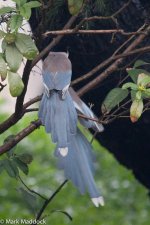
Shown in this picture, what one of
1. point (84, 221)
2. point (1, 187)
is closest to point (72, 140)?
point (84, 221)

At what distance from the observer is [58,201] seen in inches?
188

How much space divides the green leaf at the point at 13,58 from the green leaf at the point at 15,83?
2 cm

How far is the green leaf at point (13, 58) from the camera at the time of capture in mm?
2281

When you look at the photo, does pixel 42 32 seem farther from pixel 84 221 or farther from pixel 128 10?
pixel 84 221

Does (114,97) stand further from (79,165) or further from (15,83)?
(15,83)

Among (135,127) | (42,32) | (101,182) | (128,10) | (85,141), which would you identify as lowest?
(101,182)

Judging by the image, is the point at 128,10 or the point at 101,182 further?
the point at 101,182

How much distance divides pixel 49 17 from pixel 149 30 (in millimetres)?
401

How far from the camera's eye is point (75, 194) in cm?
491

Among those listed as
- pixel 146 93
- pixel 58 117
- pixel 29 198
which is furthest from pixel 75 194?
pixel 146 93

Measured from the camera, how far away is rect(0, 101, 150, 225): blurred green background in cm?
456

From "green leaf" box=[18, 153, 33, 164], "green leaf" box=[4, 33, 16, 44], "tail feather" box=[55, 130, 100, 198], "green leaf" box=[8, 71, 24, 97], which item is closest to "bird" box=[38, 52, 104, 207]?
"tail feather" box=[55, 130, 100, 198]

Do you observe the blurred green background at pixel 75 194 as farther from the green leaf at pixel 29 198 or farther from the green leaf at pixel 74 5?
the green leaf at pixel 74 5

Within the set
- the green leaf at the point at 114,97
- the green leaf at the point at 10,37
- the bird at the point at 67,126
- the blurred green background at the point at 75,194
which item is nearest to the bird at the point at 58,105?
the bird at the point at 67,126
